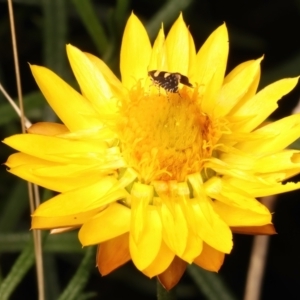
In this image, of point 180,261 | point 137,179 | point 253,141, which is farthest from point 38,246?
point 253,141

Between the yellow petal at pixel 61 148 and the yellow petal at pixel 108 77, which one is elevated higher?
the yellow petal at pixel 108 77

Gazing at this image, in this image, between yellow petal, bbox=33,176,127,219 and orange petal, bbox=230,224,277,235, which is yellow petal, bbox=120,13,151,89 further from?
orange petal, bbox=230,224,277,235

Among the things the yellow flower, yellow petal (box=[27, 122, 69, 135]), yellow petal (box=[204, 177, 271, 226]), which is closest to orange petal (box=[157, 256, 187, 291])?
the yellow flower

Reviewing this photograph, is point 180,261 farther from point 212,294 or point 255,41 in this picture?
point 255,41

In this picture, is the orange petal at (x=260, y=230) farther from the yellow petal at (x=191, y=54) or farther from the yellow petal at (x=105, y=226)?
the yellow petal at (x=191, y=54)

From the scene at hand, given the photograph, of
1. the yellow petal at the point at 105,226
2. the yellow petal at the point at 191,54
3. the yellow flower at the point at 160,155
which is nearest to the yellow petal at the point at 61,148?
the yellow flower at the point at 160,155
